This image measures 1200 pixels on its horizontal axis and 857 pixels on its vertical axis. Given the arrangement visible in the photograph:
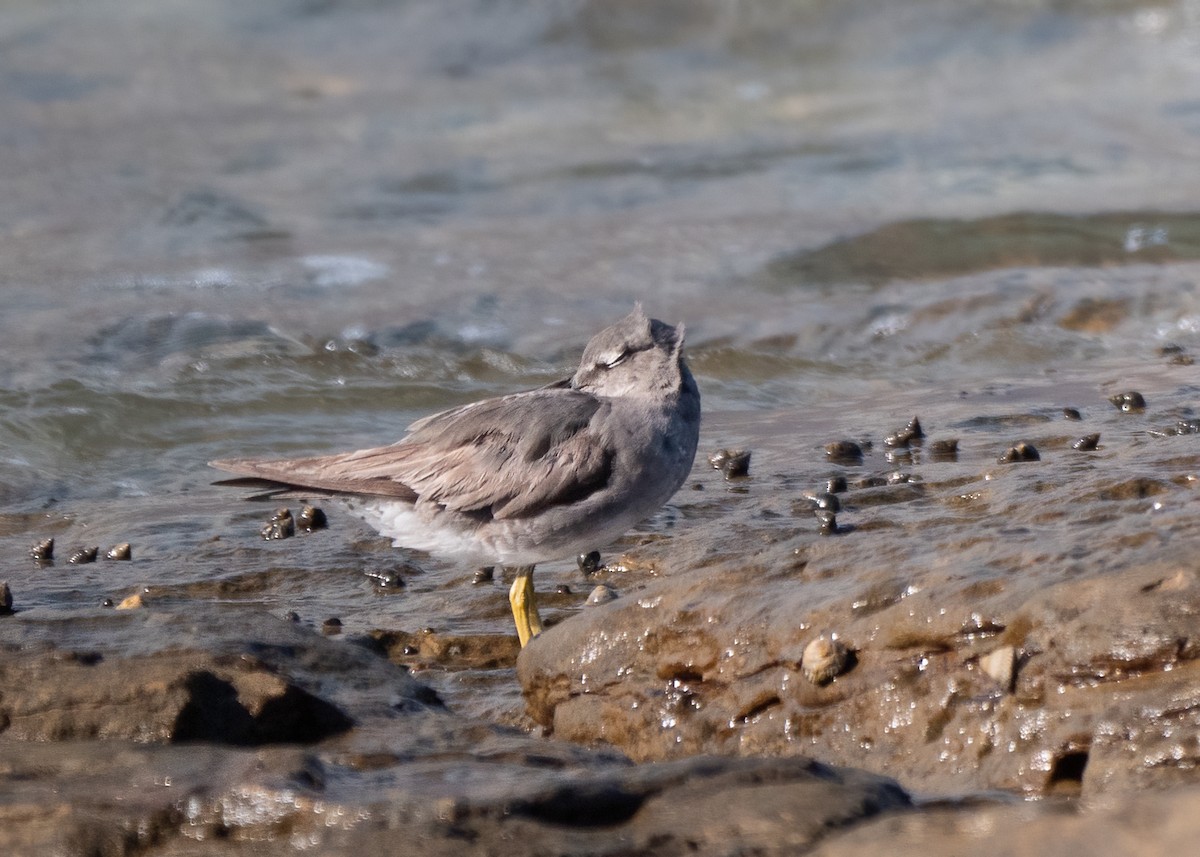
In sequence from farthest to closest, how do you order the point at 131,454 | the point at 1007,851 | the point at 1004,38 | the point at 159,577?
the point at 1004,38 < the point at 131,454 < the point at 159,577 < the point at 1007,851

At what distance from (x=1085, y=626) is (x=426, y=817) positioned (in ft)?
5.18

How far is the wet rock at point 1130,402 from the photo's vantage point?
783 centimetres

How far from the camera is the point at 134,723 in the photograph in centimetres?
377

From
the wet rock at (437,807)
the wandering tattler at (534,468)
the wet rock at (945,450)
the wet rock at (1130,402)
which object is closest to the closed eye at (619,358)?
the wandering tattler at (534,468)

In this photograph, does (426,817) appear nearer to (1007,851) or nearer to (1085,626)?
(1007,851)

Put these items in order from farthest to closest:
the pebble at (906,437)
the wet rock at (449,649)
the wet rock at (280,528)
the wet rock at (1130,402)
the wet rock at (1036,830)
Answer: the wet rock at (1130,402), the pebble at (906,437), the wet rock at (280,528), the wet rock at (449,649), the wet rock at (1036,830)

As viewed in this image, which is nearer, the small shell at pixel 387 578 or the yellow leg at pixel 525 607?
the yellow leg at pixel 525 607

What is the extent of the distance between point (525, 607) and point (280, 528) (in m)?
1.85

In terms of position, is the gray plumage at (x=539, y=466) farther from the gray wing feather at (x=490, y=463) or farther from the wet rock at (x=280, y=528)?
the wet rock at (x=280, y=528)

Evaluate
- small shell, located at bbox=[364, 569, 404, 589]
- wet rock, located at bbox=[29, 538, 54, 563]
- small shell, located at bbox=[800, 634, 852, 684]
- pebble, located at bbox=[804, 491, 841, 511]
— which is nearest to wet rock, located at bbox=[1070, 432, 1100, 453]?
pebble, located at bbox=[804, 491, 841, 511]

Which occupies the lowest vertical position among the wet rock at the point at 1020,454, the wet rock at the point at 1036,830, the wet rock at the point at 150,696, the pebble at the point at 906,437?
the pebble at the point at 906,437

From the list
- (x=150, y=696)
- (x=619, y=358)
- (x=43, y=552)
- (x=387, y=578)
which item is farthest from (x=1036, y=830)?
(x=43, y=552)

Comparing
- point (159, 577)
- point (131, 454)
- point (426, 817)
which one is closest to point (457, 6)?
point (131, 454)

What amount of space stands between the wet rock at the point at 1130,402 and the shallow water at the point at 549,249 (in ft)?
0.48
